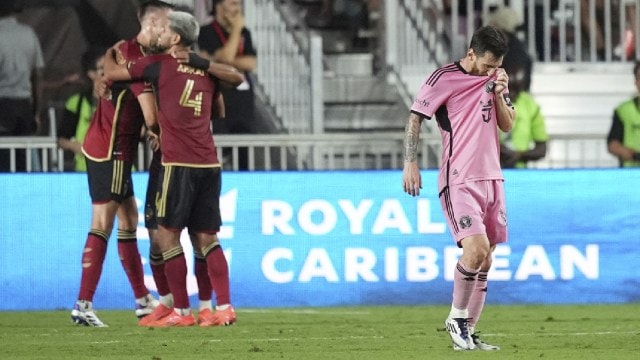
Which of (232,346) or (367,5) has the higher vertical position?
(367,5)

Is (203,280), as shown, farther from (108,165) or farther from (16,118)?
(16,118)

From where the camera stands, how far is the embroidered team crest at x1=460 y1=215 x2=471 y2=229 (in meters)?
10.7

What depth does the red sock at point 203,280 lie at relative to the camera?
13438 millimetres

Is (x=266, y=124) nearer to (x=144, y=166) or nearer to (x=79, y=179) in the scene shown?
(x=144, y=166)

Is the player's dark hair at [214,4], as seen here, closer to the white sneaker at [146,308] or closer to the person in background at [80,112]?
the person in background at [80,112]

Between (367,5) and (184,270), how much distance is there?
856 cm

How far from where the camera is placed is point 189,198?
1290cm

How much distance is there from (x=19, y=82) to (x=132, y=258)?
485 centimetres

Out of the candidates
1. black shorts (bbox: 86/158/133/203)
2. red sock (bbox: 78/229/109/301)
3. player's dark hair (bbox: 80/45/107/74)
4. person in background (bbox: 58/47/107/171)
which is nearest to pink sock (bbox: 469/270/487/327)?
black shorts (bbox: 86/158/133/203)

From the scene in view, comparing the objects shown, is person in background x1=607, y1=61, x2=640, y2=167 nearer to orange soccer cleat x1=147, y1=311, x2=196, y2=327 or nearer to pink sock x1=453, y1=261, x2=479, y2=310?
orange soccer cleat x1=147, y1=311, x2=196, y2=327

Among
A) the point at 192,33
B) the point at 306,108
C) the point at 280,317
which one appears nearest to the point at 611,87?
the point at 306,108

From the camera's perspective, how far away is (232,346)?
11.4m

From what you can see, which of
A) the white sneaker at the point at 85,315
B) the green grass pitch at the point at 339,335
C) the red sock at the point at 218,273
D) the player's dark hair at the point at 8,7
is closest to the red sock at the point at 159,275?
the green grass pitch at the point at 339,335

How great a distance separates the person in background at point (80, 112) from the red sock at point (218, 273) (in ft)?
11.1
